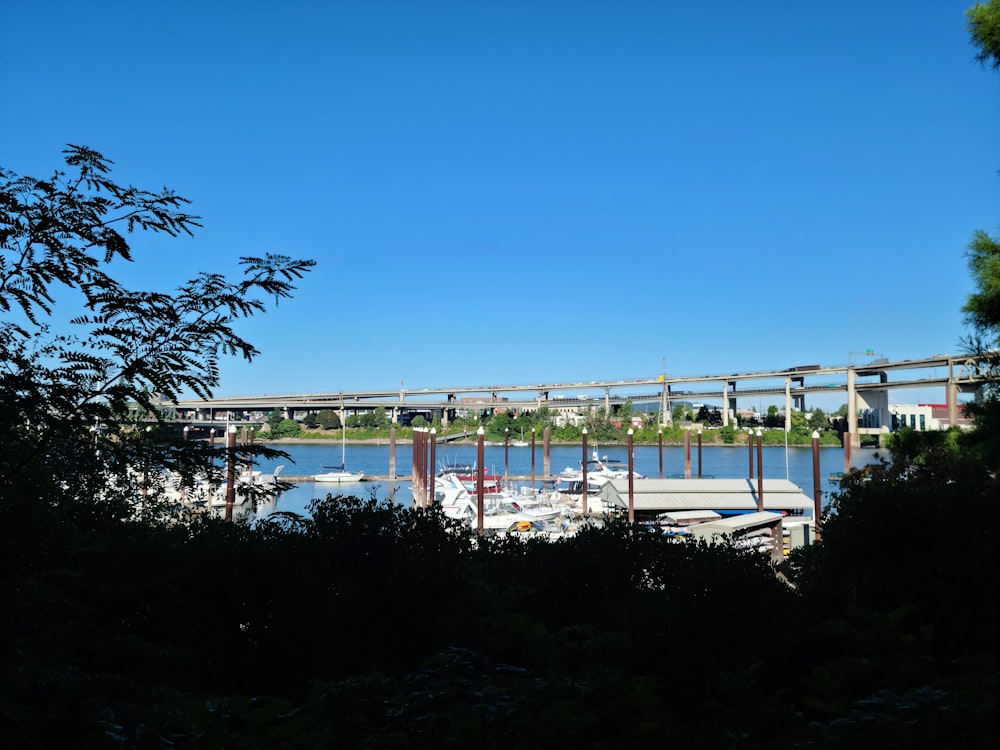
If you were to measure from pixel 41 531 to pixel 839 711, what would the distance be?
159 inches

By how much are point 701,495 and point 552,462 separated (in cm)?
5559

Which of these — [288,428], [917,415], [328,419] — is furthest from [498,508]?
[328,419]

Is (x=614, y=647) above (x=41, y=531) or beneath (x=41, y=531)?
beneath

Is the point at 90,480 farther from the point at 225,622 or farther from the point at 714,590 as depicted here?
the point at 714,590

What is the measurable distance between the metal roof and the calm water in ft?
52.7

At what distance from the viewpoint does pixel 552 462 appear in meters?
91.8

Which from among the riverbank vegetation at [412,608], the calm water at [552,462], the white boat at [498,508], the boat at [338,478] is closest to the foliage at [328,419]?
the calm water at [552,462]

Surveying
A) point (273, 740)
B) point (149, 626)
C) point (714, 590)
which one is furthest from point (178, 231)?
point (714, 590)

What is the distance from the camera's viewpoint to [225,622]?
7.16 metres

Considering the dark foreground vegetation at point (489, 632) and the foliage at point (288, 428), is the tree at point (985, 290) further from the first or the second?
the foliage at point (288, 428)

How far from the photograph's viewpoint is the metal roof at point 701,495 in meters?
35.2

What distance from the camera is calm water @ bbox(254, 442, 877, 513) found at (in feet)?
186

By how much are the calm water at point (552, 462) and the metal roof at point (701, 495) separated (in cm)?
1605

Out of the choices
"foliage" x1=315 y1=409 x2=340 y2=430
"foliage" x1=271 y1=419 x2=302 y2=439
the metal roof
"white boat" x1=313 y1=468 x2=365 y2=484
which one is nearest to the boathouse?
the metal roof
